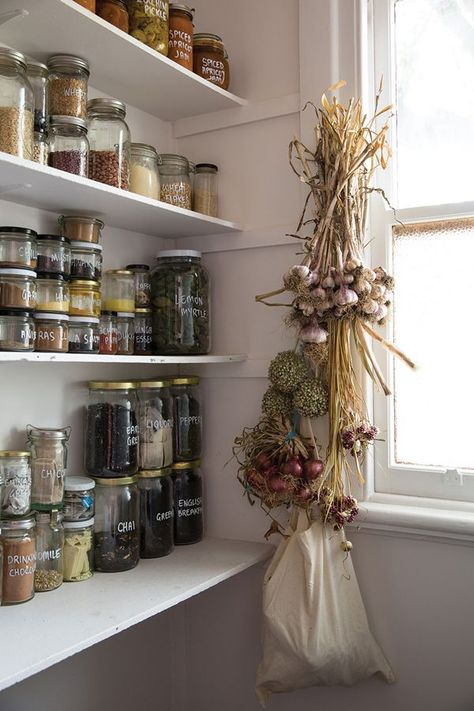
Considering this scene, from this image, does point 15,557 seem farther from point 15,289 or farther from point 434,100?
point 434,100

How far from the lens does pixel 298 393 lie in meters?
1.82

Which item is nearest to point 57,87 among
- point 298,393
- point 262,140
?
point 262,140

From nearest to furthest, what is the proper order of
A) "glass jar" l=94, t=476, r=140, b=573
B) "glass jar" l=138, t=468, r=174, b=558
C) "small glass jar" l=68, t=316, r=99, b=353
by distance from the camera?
"small glass jar" l=68, t=316, r=99, b=353 → "glass jar" l=94, t=476, r=140, b=573 → "glass jar" l=138, t=468, r=174, b=558

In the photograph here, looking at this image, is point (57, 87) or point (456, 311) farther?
point (456, 311)

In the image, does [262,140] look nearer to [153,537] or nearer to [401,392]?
[401,392]

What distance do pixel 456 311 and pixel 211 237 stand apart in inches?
30.1

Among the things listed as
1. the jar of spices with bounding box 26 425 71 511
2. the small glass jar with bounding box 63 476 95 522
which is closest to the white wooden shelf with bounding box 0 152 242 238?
the jar of spices with bounding box 26 425 71 511

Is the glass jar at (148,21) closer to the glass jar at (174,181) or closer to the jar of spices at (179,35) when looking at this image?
A: the jar of spices at (179,35)

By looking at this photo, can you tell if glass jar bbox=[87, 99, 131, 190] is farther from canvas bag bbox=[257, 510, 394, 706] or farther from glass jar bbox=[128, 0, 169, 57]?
→ canvas bag bbox=[257, 510, 394, 706]

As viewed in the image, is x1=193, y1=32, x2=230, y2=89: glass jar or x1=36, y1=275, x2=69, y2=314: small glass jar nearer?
x1=36, y1=275, x2=69, y2=314: small glass jar

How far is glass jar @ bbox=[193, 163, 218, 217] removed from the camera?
2074 mm

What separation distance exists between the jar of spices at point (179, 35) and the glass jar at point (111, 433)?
885 mm

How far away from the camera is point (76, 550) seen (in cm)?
169

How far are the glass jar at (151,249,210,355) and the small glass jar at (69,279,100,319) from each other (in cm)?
30
